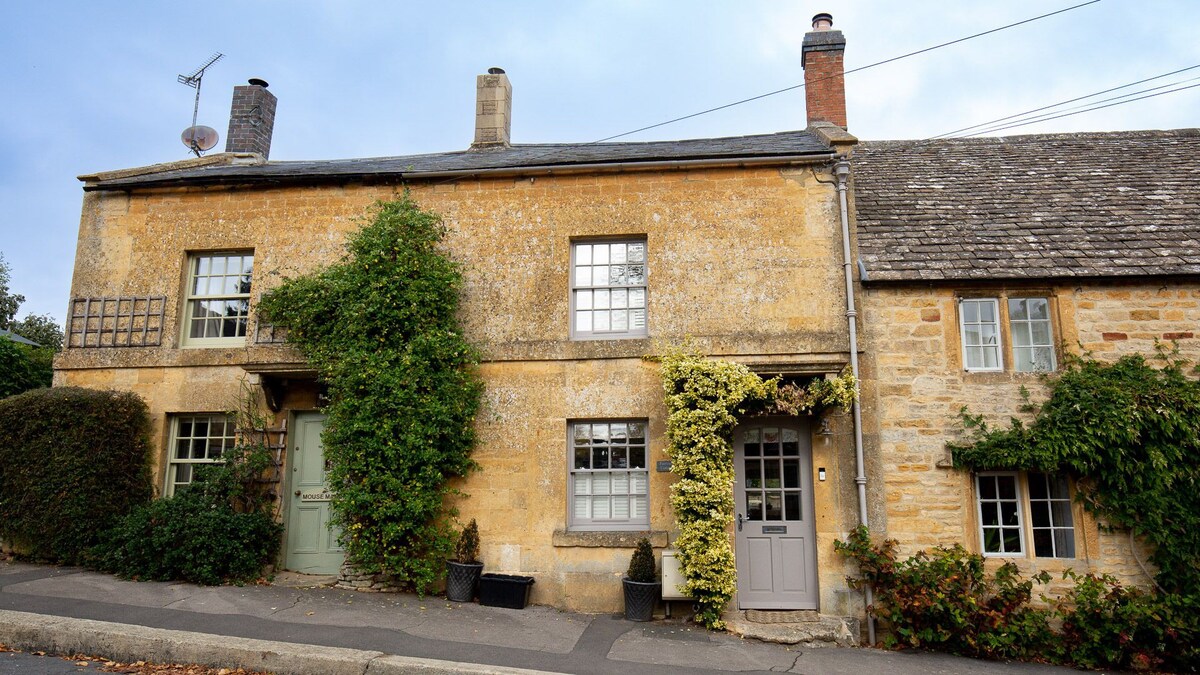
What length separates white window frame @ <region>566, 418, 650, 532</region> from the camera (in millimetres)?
9336

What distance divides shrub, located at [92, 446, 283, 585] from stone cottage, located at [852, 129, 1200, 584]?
8.00 meters

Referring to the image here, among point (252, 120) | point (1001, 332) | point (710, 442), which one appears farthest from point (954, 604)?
point (252, 120)

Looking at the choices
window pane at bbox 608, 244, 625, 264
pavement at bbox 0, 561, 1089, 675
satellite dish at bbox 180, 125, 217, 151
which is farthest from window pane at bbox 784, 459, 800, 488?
satellite dish at bbox 180, 125, 217, 151

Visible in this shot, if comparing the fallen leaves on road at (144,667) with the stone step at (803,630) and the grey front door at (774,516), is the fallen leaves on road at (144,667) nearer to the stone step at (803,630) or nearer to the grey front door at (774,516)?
the stone step at (803,630)

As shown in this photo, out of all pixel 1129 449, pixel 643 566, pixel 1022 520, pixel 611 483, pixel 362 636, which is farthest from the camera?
pixel 611 483

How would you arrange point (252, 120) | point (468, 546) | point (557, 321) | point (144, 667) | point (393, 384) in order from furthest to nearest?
point (252, 120), point (557, 321), point (468, 546), point (393, 384), point (144, 667)

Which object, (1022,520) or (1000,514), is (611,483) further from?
(1022,520)

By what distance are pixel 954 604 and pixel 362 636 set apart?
6455 mm

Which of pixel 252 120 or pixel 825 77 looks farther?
pixel 252 120

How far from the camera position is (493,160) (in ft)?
37.0

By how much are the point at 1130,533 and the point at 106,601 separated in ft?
38.9

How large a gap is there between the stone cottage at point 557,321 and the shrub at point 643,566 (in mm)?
273

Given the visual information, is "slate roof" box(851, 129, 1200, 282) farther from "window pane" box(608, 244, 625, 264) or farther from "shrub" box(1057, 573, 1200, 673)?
"shrub" box(1057, 573, 1200, 673)

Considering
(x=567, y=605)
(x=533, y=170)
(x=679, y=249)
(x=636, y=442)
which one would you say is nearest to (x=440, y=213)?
(x=533, y=170)
